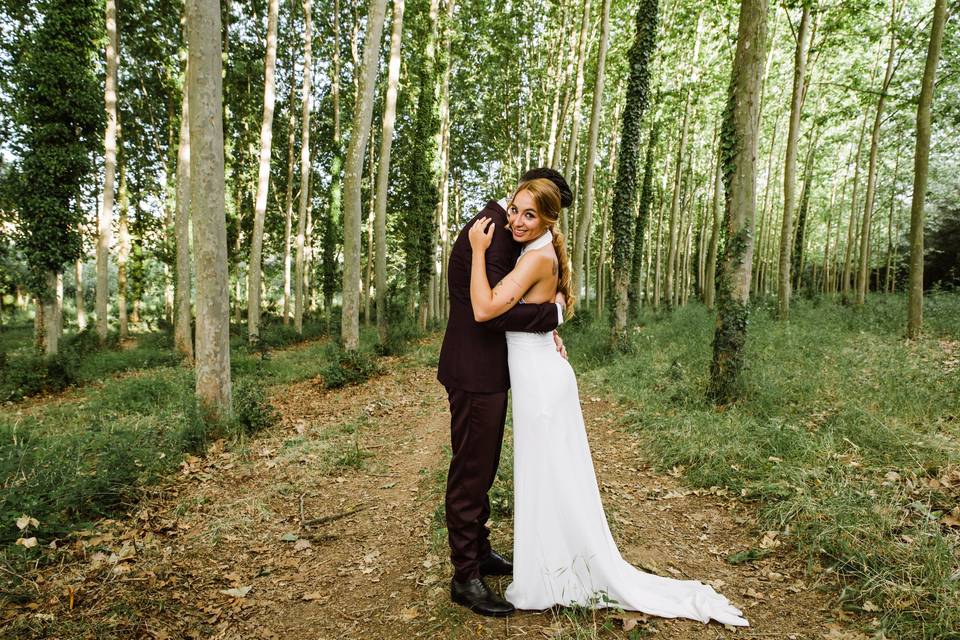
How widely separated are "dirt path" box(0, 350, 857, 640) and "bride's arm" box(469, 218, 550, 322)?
2045 millimetres

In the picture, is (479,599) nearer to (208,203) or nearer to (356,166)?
(208,203)

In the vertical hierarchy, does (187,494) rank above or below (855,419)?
below

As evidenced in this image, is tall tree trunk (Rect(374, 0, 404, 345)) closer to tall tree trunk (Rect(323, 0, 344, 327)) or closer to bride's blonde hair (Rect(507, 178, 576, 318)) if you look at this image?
tall tree trunk (Rect(323, 0, 344, 327))

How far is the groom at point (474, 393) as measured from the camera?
2.92 metres

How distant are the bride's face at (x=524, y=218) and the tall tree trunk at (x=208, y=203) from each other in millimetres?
5263

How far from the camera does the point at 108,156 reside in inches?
596

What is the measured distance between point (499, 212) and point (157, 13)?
2149 centimetres

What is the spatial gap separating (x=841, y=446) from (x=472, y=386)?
5048 mm

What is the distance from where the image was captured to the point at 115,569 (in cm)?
332

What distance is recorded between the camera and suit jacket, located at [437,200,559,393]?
113 inches

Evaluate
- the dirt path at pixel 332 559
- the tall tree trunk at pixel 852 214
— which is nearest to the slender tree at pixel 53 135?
the dirt path at pixel 332 559

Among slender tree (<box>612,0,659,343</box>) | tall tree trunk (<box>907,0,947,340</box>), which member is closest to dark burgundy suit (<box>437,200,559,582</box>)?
slender tree (<box>612,0,659,343</box>)

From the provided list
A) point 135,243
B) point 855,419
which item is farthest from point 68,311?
point 855,419

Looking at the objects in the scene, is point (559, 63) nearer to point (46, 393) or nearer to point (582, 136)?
point (582, 136)
